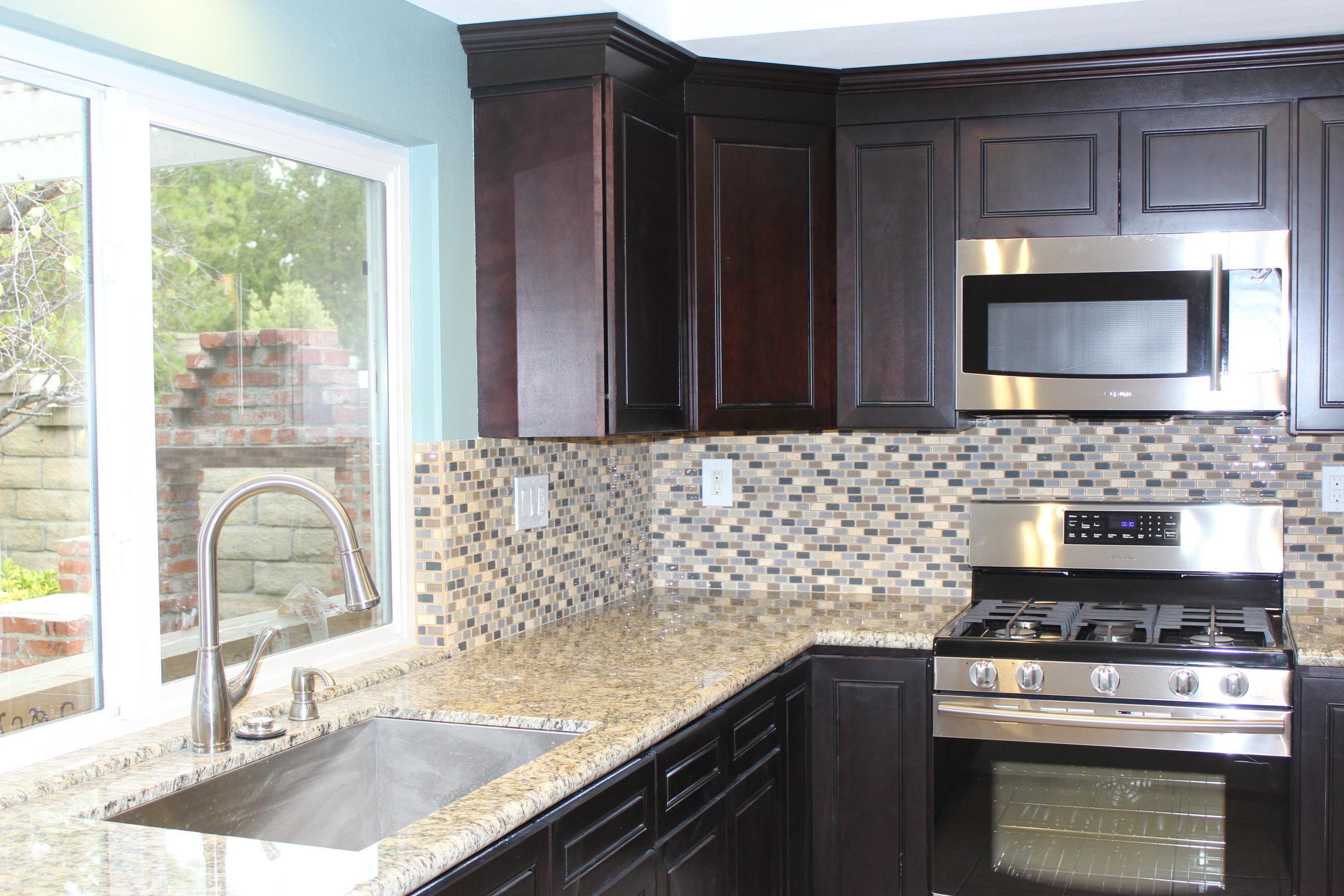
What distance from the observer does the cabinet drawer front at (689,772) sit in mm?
2035

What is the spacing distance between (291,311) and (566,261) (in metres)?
0.57

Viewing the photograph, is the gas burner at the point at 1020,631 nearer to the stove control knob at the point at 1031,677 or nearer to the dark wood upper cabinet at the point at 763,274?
the stove control knob at the point at 1031,677

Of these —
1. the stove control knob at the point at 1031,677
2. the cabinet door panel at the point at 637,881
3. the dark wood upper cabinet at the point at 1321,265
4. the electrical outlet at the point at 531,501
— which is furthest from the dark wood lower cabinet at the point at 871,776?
the dark wood upper cabinet at the point at 1321,265

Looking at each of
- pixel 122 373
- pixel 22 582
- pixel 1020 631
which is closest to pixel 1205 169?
pixel 1020 631

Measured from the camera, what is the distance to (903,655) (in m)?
2.74

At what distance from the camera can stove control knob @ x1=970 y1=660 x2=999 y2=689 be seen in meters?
2.67

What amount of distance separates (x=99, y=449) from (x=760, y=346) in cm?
159

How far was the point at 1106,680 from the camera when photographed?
2.59 m

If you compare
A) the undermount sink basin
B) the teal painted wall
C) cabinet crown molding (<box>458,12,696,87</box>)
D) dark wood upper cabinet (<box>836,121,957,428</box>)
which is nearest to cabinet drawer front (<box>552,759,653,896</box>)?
the undermount sink basin

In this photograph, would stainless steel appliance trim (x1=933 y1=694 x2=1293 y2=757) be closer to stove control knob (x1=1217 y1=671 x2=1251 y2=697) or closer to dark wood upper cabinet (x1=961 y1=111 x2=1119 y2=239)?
stove control knob (x1=1217 y1=671 x2=1251 y2=697)

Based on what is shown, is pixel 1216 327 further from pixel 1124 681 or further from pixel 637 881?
pixel 637 881

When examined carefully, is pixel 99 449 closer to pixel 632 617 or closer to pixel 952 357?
pixel 632 617

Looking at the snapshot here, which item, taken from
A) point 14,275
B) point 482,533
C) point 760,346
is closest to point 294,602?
point 482,533

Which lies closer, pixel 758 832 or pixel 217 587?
pixel 217 587
